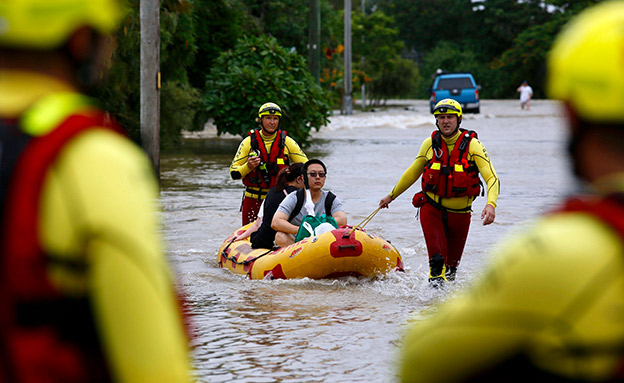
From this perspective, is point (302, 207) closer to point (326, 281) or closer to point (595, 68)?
point (326, 281)

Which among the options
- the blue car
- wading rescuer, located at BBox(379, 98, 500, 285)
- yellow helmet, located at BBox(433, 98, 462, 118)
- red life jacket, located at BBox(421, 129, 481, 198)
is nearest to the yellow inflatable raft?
wading rescuer, located at BBox(379, 98, 500, 285)

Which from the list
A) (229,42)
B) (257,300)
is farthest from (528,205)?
(229,42)

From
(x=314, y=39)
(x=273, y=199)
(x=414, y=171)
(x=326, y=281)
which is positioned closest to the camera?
(x=414, y=171)

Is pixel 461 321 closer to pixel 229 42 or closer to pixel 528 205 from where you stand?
pixel 528 205

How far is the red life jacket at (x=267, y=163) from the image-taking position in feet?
39.9

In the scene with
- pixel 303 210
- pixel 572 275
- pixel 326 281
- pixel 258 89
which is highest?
pixel 572 275

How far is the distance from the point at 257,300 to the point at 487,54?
7367 cm

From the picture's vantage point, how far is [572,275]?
182 centimetres

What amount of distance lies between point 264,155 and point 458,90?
34944 mm

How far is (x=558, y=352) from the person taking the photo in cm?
190

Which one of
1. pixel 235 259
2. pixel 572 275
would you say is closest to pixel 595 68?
pixel 572 275

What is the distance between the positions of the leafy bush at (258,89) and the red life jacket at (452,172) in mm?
16836

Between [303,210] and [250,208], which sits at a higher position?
[303,210]

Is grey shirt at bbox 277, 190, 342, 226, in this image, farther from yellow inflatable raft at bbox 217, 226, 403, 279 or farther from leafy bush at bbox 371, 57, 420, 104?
leafy bush at bbox 371, 57, 420, 104
